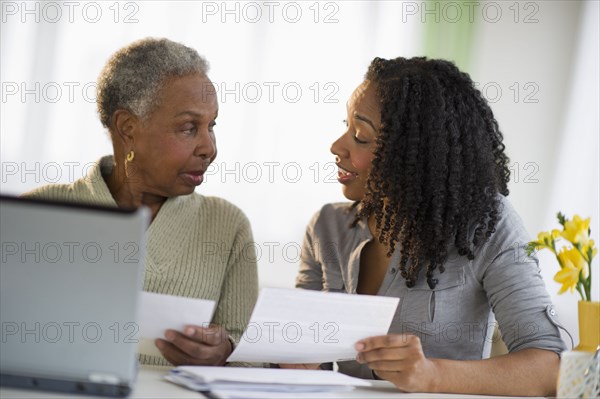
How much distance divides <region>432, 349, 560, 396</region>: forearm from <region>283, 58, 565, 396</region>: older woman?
0.09 metres

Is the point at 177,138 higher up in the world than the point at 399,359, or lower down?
higher up

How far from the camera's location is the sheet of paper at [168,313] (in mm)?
1509

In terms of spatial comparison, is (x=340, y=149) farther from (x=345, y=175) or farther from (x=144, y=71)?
(x=144, y=71)

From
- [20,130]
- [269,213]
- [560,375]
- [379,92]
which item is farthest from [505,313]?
[20,130]

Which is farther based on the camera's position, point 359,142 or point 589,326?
point 359,142

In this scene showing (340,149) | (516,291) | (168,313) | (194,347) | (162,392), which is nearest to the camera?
(162,392)

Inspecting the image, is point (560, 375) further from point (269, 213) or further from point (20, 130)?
point (20, 130)

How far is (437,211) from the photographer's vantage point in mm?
1972

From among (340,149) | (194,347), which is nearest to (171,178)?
(340,149)

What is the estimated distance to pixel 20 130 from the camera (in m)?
3.81

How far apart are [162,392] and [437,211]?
2.73 ft

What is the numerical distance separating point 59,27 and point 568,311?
2.58 metres

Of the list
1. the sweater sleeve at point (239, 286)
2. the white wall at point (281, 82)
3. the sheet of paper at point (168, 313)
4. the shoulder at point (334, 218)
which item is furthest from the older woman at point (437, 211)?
the white wall at point (281, 82)

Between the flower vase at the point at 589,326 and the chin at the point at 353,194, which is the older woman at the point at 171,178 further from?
the flower vase at the point at 589,326
